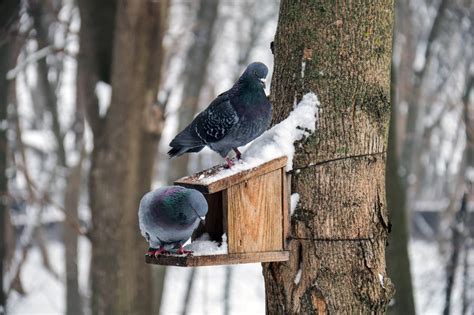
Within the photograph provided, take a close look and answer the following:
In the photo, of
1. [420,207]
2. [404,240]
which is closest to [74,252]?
[404,240]

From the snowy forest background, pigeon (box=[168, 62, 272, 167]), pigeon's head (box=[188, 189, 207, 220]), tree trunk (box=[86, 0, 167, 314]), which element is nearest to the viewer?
pigeon's head (box=[188, 189, 207, 220])

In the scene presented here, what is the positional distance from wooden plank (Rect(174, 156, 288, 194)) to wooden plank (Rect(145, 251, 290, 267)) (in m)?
0.30

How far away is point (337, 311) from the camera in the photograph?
3.22m

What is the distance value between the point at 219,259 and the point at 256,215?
288 millimetres

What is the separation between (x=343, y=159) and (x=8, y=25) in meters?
3.90

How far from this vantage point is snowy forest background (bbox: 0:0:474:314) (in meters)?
8.71

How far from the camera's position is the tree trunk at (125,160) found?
21.8ft

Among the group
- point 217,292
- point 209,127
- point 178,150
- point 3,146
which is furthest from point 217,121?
point 217,292

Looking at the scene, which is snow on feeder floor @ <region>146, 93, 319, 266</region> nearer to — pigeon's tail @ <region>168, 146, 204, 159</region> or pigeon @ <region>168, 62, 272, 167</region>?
pigeon @ <region>168, 62, 272, 167</region>

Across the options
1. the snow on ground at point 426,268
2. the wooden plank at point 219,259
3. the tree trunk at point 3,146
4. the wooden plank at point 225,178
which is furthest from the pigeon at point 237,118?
the snow on ground at point 426,268

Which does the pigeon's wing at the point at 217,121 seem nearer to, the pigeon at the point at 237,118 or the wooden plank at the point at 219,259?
the pigeon at the point at 237,118

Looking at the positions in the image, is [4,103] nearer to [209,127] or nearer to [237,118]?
[209,127]

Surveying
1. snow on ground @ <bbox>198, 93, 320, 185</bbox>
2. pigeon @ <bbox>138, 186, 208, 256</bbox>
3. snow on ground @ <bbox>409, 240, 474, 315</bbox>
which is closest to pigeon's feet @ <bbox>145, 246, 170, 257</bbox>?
pigeon @ <bbox>138, 186, 208, 256</bbox>

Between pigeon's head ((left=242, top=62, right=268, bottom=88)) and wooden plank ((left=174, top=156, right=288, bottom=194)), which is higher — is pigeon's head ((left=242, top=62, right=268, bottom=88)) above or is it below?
above
